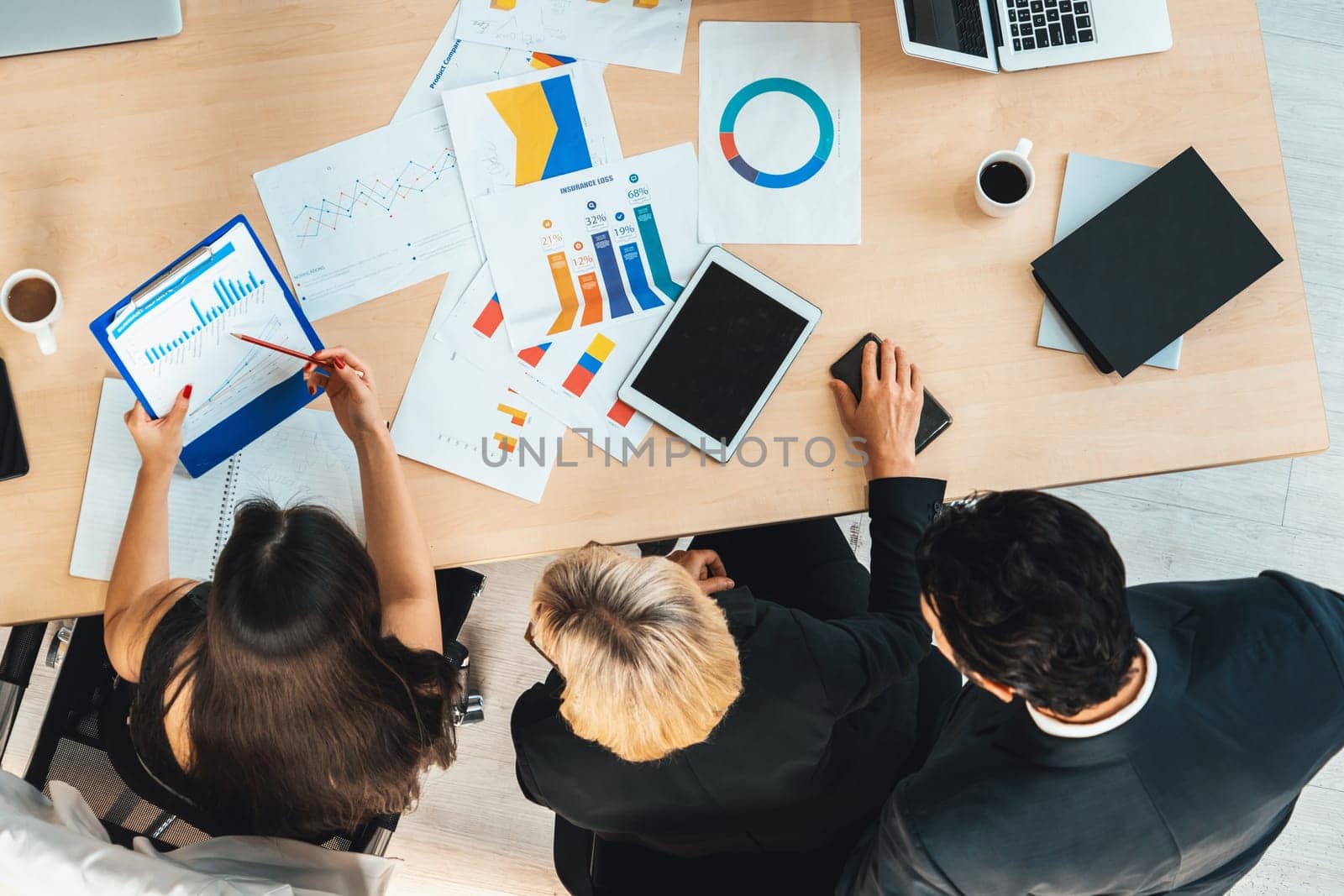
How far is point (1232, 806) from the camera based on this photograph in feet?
3.33

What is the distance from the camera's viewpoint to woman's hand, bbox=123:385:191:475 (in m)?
1.22

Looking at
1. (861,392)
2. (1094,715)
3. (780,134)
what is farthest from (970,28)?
(1094,715)

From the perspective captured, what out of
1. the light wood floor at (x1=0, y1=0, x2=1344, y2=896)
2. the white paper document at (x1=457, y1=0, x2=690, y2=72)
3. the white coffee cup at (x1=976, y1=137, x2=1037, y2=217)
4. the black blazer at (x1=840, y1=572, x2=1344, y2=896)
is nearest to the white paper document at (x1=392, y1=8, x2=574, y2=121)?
the white paper document at (x1=457, y1=0, x2=690, y2=72)

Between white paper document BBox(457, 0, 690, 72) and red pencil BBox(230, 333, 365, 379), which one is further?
white paper document BBox(457, 0, 690, 72)

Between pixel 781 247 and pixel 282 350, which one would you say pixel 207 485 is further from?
pixel 781 247

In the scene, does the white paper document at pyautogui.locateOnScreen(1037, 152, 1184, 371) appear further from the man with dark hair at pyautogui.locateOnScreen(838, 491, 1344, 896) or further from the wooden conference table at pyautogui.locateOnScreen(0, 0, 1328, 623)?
the man with dark hair at pyautogui.locateOnScreen(838, 491, 1344, 896)

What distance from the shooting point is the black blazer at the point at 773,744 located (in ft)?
3.71

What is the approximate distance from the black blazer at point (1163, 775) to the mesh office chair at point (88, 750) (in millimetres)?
813

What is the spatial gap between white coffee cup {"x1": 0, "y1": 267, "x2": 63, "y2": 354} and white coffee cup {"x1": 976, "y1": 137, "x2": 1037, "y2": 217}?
130 cm

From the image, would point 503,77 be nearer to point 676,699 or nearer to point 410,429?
point 410,429

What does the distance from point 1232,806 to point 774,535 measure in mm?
749

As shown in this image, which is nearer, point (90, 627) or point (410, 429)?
point (410, 429)

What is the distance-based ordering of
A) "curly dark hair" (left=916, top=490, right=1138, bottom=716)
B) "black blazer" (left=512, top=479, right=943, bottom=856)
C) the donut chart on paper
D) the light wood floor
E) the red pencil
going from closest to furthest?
"curly dark hair" (left=916, top=490, right=1138, bottom=716) < "black blazer" (left=512, top=479, right=943, bottom=856) < the red pencil < the donut chart on paper < the light wood floor

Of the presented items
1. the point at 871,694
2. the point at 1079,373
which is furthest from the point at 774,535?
the point at 1079,373
